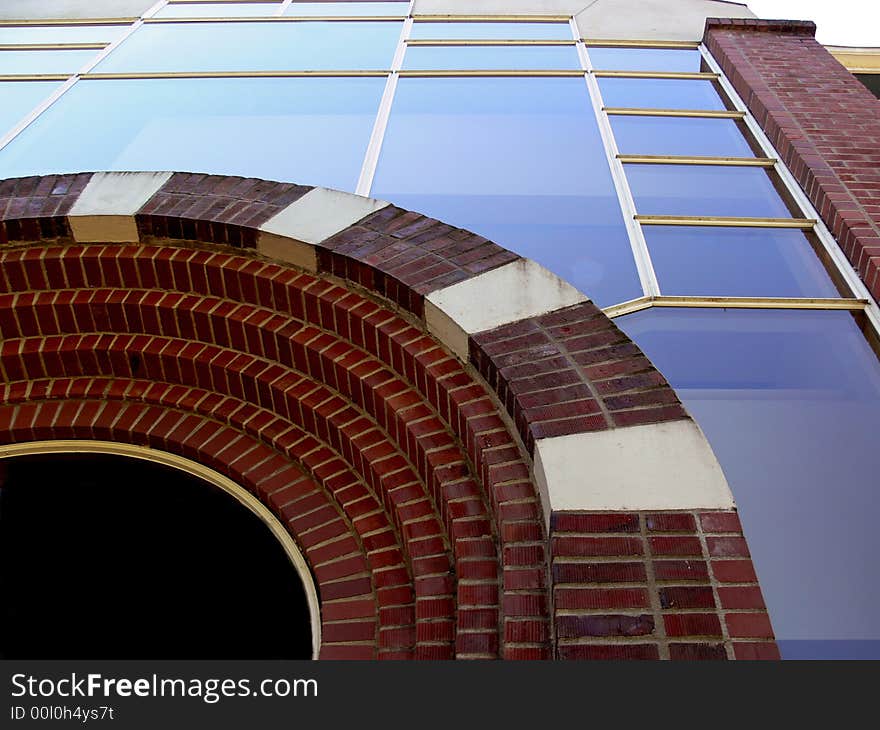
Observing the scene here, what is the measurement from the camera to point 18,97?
25.1 ft

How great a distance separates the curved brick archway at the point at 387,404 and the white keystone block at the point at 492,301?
0.5 inches

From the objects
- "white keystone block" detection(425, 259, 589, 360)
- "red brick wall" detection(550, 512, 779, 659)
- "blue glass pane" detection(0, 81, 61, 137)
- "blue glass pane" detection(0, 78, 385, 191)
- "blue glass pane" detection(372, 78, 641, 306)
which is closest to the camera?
"red brick wall" detection(550, 512, 779, 659)

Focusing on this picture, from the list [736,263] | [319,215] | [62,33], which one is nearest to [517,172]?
[736,263]

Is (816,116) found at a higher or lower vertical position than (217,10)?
lower

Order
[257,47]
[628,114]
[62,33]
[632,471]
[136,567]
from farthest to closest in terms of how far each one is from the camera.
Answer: [62,33] < [257,47] < [628,114] < [136,567] < [632,471]

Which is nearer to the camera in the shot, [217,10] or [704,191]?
[704,191]

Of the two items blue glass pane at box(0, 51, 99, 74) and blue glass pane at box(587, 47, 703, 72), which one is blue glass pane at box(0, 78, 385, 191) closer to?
blue glass pane at box(0, 51, 99, 74)

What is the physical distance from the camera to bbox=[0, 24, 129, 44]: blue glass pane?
9391mm

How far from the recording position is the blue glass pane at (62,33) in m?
9.39

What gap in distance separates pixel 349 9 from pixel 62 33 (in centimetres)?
333

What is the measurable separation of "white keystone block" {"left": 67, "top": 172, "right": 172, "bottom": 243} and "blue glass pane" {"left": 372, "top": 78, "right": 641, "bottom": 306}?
1565 millimetres

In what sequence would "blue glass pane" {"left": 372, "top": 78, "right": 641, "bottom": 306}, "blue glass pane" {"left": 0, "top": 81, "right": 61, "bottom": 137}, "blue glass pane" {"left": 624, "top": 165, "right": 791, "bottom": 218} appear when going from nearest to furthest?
1. "blue glass pane" {"left": 372, "top": 78, "right": 641, "bottom": 306}
2. "blue glass pane" {"left": 624, "top": 165, "right": 791, "bottom": 218}
3. "blue glass pane" {"left": 0, "top": 81, "right": 61, "bottom": 137}

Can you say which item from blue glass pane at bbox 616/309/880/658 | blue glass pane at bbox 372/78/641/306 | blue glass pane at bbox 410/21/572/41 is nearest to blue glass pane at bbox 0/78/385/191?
blue glass pane at bbox 372/78/641/306

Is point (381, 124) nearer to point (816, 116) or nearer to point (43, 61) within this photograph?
point (816, 116)
